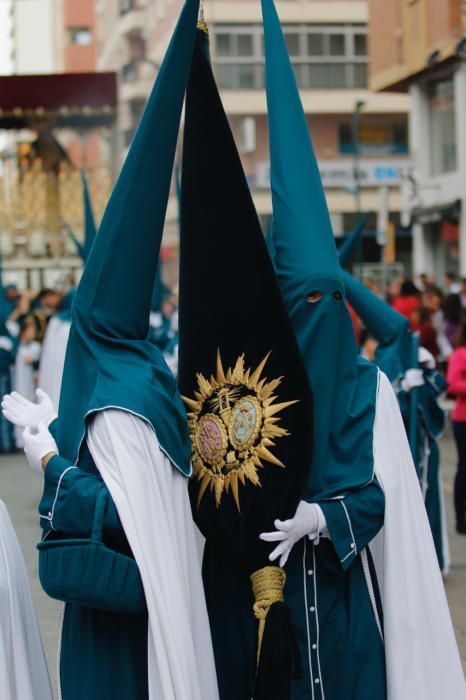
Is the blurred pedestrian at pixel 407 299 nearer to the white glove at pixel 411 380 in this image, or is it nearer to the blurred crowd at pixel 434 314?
the blurred crowd at pixel 434 314

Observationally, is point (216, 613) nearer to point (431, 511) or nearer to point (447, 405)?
point (431, 511)

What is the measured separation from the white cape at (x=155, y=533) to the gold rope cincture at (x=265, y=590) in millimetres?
213

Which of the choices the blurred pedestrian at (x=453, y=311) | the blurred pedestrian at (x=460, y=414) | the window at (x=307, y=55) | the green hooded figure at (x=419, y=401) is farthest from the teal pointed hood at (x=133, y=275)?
the window at (x=307, y=55)

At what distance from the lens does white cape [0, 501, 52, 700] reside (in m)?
3.67

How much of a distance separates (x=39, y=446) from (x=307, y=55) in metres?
37.7

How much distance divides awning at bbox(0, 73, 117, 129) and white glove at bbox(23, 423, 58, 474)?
25394 millimetres

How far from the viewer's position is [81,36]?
208ft

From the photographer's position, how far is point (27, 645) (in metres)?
3.78

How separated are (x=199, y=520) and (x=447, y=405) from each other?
513 inches

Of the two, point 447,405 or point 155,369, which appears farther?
point 447,405

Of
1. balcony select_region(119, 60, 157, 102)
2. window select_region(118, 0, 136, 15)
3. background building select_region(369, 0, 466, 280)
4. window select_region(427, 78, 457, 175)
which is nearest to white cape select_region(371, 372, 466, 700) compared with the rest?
background building select_region(369, 0, 466, 280)

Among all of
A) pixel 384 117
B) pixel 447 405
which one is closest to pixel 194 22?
pixel 447 405

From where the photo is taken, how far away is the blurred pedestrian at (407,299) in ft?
46.5

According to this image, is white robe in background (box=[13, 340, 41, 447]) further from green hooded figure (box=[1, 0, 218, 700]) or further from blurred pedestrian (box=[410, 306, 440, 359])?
green hooded figure (box=[1, 0, 218, 700])
